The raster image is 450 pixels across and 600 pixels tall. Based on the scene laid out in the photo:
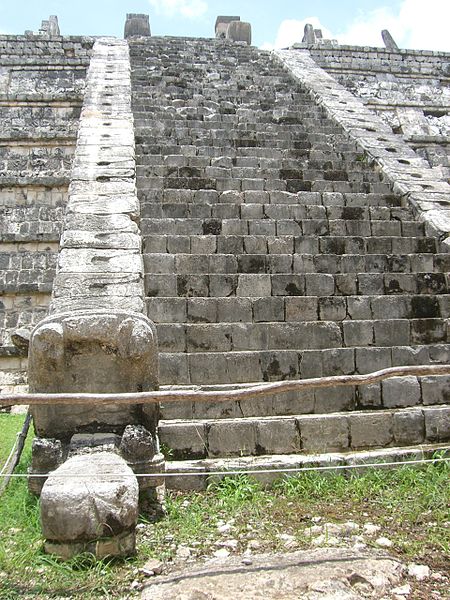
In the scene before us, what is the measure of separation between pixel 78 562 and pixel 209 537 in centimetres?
74

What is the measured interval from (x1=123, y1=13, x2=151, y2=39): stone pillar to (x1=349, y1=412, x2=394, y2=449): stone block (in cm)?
1534

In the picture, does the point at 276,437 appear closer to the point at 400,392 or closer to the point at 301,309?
the point at 400,392

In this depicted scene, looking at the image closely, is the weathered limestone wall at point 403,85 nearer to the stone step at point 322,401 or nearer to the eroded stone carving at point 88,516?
the stone step at point 322,401

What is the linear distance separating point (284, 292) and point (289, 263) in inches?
17.3

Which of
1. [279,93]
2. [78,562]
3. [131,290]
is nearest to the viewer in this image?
[78,562]

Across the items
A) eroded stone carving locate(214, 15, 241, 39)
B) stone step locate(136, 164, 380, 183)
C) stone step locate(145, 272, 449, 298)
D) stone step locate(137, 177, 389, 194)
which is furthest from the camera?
eroded stone carving locate(214, 15, 241, 39)

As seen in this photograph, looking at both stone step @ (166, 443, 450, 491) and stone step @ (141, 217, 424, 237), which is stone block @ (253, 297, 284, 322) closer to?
stone step @ (141, 217, 424, 237)

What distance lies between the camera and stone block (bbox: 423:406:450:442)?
4574 millimetres

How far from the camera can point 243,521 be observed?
3496mm

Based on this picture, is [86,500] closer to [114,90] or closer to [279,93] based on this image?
[114,90]

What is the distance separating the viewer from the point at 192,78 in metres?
12.6

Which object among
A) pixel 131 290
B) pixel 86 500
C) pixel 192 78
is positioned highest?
pixel 192 78

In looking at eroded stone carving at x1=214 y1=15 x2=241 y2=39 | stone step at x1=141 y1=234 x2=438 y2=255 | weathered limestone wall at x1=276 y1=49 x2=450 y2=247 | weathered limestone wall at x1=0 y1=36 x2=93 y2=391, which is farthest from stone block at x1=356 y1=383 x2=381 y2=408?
eroded stone carving at x1=214 y1=15 x2=241 y2=39

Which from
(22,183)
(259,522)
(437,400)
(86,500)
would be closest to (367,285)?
(437,400)
